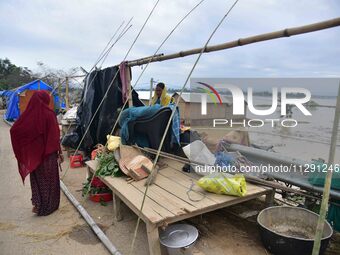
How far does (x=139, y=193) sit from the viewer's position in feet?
9.31

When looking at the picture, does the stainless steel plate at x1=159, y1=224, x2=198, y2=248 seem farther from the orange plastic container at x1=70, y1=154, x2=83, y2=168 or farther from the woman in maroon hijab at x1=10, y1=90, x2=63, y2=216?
the orange plastic container at x1=70, y1=154, x2=83, y2=168

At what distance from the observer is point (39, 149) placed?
Result: 10.9 ft

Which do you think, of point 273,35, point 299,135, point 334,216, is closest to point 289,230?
point 334,216

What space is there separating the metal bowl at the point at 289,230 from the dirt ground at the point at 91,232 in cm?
21

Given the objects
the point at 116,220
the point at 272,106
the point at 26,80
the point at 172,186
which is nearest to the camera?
the point at 172,186

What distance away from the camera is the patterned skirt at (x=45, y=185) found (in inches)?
134

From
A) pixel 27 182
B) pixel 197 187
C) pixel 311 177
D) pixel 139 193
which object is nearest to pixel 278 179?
pixel 311 177

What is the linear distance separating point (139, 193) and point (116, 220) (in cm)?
71

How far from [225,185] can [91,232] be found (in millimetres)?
1645

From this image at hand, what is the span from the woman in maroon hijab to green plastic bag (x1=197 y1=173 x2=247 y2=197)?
78.0 inches

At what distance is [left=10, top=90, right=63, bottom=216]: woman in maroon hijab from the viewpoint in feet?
10.6

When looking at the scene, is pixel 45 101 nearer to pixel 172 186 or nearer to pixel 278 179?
pixel 172 186

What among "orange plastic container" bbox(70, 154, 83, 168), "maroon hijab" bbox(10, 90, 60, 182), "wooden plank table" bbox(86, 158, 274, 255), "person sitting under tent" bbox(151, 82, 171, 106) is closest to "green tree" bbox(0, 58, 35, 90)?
"orange plastic container" bbox(70, 154, 83, 168)

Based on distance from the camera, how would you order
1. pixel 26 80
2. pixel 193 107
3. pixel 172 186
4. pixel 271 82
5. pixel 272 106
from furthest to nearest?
pixel 26 80, pixel 193 107, pixel 271 82, pixel 272 106, pixel 172 186
